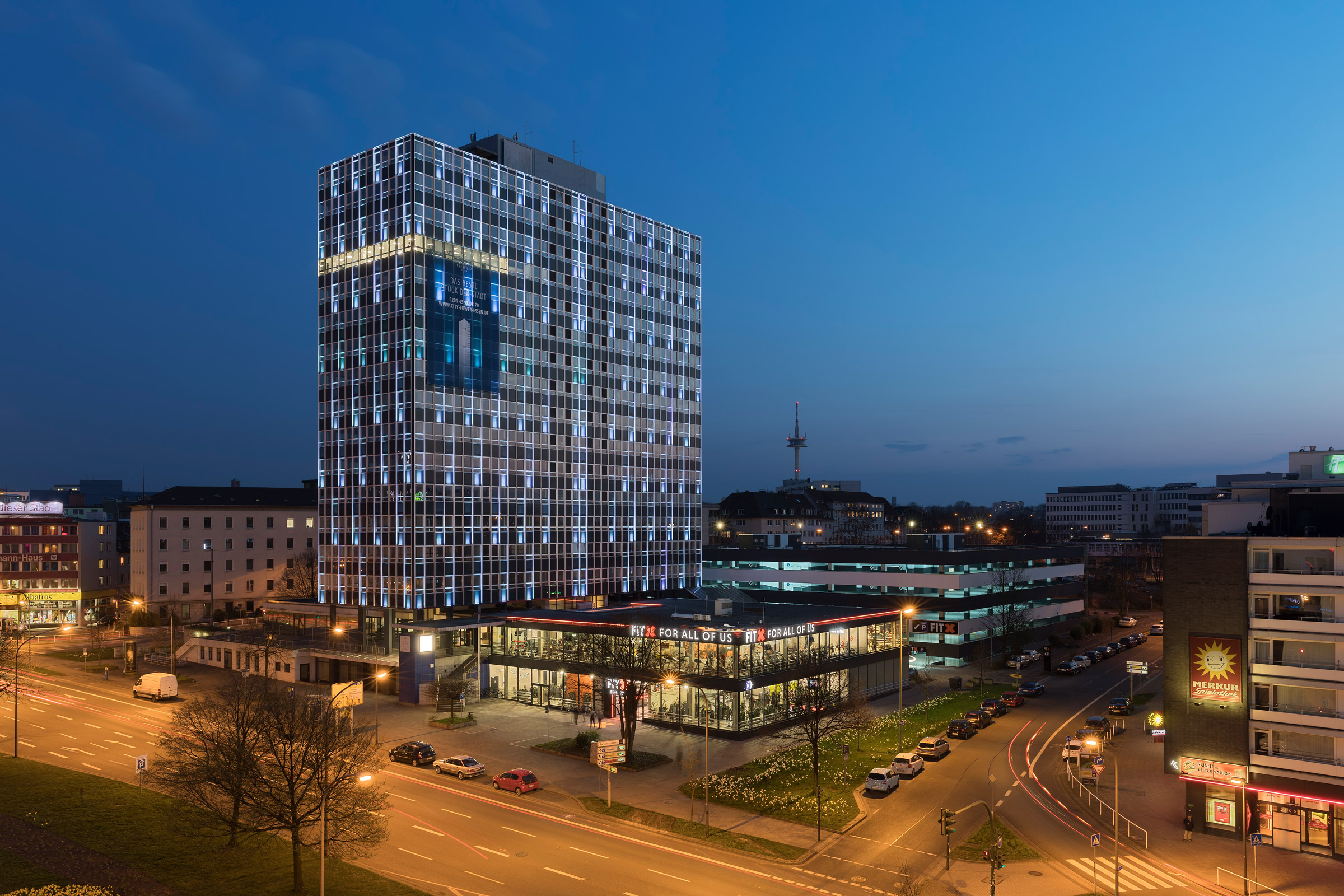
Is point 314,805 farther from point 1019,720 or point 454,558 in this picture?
point 1019,720

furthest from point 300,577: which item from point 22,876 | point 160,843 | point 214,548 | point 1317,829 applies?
point 1317,829

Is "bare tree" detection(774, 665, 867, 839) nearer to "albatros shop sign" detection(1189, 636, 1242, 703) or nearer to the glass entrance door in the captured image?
"albatros shop sign" detection(1189, 636, 1242, 703)

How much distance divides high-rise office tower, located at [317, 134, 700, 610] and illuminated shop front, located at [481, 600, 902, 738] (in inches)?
610

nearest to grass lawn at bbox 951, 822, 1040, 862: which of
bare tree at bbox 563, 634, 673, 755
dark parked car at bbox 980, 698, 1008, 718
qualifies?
bare tree at bbox 563, 634, 673, 755

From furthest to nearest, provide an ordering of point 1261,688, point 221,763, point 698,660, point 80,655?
point 80,655 < point 698,660 < point 1261,688 < point 221,763

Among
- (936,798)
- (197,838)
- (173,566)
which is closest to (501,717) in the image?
(197,838)

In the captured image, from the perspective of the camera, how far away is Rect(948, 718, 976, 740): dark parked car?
67.2m

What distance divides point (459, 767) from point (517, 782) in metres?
5.53

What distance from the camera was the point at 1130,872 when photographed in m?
41.1

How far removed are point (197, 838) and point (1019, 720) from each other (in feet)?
206

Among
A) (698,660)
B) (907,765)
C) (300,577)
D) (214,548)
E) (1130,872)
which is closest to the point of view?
(1130,872)

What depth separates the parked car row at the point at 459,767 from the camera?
53000 mm

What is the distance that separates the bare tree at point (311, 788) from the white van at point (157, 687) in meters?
48.6

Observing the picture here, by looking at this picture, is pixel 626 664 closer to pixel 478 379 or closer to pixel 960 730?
pixel 960 730
